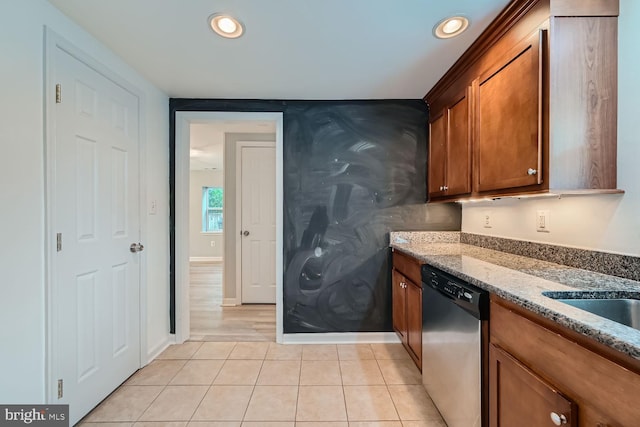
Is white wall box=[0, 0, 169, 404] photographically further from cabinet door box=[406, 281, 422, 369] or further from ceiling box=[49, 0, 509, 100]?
cabinet door box=[406, 281, 422, 369]

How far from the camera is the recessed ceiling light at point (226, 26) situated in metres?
1.55

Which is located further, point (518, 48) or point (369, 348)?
point (369, 348)

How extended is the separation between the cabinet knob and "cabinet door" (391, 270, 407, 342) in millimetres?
1390

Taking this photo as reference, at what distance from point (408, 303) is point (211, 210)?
6.64m

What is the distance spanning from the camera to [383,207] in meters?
2.66

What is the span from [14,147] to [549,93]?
2.40m

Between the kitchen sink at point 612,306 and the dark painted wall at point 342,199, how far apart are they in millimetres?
1643

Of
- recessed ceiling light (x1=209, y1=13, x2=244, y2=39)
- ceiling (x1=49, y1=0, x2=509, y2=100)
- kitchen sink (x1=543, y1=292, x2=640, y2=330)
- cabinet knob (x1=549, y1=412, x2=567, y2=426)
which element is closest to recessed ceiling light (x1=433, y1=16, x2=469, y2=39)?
ceiling (x1=49, y1=0, x2=509, y2=100)

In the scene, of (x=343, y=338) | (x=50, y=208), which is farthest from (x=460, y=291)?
(x=50, y=208)

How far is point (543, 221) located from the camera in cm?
170

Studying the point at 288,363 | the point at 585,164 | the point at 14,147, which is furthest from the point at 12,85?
the point at 585,164

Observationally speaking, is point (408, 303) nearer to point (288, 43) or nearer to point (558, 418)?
point (558, 418)

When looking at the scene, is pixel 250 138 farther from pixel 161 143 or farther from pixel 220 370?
pixel 220 370

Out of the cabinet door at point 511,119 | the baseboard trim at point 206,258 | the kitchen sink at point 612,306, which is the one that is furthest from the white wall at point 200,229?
the kitchen sink at point 612,306
